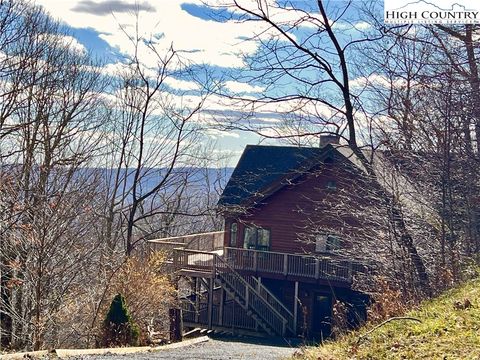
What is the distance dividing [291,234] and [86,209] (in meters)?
9.91

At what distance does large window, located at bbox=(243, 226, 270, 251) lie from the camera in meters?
24.9

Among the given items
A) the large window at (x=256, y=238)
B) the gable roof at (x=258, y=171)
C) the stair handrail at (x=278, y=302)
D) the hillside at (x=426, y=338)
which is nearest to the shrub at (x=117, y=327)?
the stair handrail at (x=278, y=302)

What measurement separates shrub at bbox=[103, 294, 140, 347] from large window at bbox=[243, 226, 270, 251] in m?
11.9

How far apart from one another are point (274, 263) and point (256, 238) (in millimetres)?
3489

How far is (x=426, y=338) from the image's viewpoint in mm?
4980

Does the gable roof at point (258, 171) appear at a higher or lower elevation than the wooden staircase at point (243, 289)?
higher

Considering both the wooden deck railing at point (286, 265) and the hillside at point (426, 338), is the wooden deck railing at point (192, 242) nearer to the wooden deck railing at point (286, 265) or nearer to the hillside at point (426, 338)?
the wooden deck railing at point (286, 265)

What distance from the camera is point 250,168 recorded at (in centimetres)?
2675

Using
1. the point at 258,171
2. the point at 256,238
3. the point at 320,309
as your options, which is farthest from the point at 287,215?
the point at 320,309

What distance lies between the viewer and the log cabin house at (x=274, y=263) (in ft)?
67.1

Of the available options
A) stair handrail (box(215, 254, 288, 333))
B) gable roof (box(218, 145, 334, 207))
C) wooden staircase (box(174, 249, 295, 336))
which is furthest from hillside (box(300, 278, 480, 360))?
gable roof (box(218, 145, 334, 207))

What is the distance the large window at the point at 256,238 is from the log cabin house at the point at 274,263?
0.16 feet

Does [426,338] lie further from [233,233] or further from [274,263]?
[233,233]

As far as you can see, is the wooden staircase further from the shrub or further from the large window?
the shrub
